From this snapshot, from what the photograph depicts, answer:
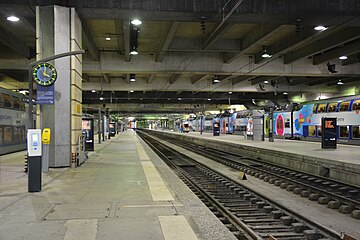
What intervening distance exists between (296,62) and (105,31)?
44.6ft

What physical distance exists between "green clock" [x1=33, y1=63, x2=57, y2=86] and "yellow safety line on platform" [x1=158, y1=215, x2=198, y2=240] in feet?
27.5

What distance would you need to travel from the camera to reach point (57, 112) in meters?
14.2

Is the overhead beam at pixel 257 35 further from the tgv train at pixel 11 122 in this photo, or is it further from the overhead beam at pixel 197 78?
the tgv train at pixel 11 122

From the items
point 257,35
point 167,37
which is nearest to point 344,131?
point 257,35

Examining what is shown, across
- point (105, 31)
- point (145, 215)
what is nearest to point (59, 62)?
point (105, 31)

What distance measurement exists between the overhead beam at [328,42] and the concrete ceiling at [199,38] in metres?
0.05

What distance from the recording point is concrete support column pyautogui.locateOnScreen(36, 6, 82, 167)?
14.2 m

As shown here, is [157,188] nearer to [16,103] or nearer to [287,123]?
[16,103]

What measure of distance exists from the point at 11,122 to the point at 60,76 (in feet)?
31.7

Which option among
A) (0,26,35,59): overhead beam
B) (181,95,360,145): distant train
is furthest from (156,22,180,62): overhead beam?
(181,95,360,145): distant train

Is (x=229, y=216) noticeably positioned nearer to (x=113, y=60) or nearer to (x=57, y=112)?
(x=57, y=112)

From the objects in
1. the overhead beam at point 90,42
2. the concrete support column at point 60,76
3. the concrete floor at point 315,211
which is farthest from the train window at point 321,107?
the concrete support column at point 60,76

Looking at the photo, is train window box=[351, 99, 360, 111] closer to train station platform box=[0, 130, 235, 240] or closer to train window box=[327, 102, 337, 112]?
train window box=[327, 102, 337, 112]

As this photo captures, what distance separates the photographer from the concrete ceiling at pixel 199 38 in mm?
14453
